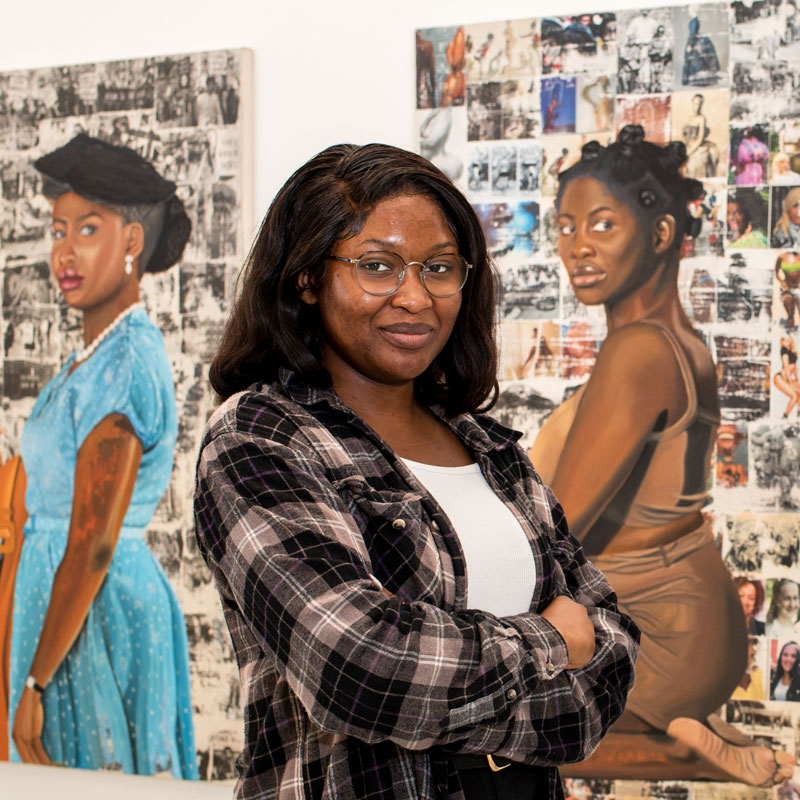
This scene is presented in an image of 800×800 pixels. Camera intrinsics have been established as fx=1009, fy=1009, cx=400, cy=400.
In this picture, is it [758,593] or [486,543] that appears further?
[758,593]

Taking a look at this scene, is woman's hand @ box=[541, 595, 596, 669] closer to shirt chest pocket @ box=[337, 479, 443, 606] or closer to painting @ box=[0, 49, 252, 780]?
shirt chest pocket @ box=[337, 479, 443, 606]

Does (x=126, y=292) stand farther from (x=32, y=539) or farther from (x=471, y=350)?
(x=471, y=350)

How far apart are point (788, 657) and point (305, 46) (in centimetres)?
170

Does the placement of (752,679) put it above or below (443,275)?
below

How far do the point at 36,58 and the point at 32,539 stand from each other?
118cm

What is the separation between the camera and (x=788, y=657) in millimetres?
2088

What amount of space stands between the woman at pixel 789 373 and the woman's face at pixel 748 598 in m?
0.37

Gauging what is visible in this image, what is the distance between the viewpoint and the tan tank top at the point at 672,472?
2.12 metres

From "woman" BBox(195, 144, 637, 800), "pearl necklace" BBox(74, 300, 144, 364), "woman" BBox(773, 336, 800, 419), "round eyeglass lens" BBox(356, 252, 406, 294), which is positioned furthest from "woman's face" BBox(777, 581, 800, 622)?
"pearl necklace" BBox(74, 300, 144, 364)

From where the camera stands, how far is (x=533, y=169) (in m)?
2.19

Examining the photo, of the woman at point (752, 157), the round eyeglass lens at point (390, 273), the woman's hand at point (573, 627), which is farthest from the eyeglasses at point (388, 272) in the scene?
the woman at point (752, 157)

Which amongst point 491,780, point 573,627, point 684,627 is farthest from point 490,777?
point 684,627

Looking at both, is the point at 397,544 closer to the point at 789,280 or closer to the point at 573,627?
the point at 573,627

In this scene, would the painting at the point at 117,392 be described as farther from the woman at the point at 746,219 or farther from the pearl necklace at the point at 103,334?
the woman at the point at 746,219
